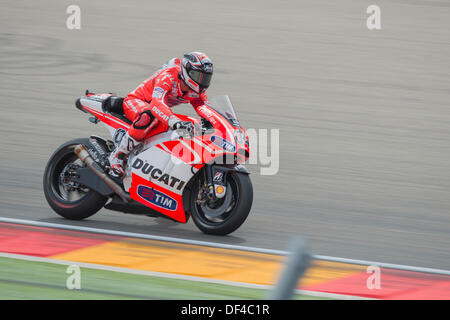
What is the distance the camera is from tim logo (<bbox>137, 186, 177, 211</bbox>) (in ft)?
26.8

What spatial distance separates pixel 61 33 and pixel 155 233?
36.4 feet

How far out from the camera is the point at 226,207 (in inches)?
314

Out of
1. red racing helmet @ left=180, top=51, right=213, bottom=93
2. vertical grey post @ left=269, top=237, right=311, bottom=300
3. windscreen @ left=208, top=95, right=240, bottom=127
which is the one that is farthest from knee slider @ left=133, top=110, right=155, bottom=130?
vertical grey post @ left=269, top=237, right=311, bottom=300

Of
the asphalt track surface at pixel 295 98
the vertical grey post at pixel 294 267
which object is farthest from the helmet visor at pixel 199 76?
the vertical grey post at pixel 294 267

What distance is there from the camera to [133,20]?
63.8 ft

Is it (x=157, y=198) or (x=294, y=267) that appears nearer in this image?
(x=294, y=267)

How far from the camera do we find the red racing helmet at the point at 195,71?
8.10 metres

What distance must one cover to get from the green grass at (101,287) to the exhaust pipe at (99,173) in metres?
1.50

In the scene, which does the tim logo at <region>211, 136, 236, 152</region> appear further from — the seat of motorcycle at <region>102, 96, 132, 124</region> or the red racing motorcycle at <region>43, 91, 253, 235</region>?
the seat of motorcycle at <region>102, 96, 132, 124</region>

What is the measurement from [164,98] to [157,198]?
102cm

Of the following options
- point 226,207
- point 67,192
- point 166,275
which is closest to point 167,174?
point 226,207

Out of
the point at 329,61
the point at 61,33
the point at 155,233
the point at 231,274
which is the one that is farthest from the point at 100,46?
the point at 231,274

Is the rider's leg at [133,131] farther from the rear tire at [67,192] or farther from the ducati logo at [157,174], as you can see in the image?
the rear tire at [67,192]

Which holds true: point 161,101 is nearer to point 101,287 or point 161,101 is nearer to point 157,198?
point 157,198
